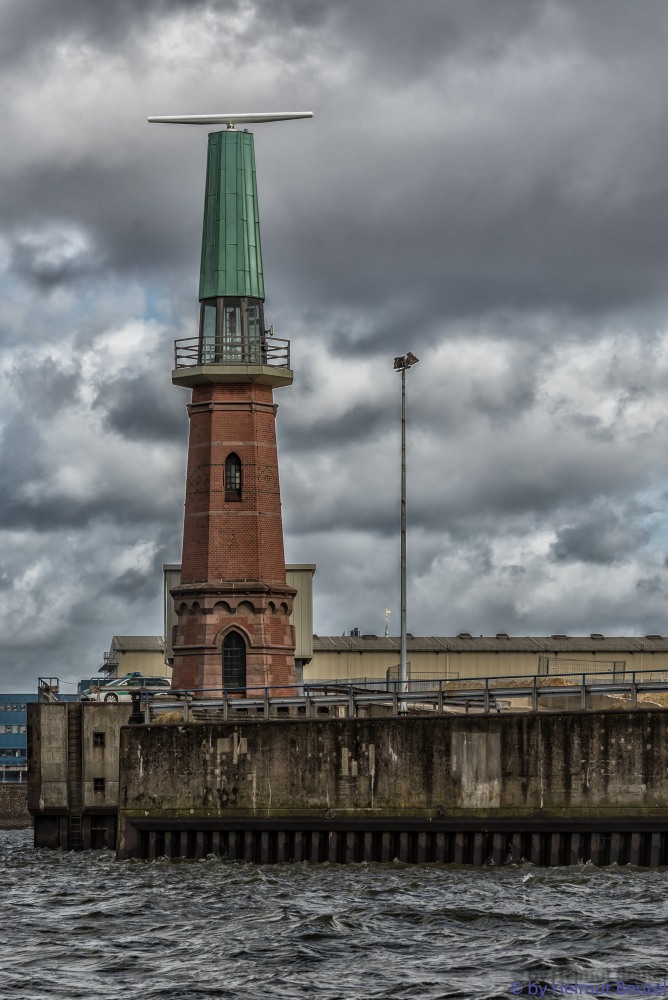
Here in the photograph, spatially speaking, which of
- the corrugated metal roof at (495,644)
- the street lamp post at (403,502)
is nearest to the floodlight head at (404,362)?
the street lamp post at (403,502)

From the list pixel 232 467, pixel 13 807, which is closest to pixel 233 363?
pixel 232 467

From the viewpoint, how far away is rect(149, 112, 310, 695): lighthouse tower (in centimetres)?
6341

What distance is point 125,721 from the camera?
58.6 metres

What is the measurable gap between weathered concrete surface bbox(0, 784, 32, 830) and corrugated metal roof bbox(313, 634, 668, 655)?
27.6 meters

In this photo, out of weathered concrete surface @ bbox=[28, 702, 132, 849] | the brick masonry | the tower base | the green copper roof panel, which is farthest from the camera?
the green copper roof panel

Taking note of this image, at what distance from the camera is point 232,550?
63.8 metres

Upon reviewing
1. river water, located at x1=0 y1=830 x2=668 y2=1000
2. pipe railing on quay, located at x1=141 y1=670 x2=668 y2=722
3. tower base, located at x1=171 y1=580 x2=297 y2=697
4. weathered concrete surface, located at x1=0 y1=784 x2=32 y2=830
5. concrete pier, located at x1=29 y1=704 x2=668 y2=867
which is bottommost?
weathered concrete surface, located at x1=0 y1=784 x2=32 y2=830

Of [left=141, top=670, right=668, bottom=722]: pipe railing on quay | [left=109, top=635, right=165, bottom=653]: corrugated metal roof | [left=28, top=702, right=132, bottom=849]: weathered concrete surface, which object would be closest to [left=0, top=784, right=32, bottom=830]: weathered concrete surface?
[left=109, top=635, right=165, bottom=653]: corrugated metal roof

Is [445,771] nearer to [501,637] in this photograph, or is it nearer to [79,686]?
[79,686]

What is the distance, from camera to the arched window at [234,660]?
2494 inches

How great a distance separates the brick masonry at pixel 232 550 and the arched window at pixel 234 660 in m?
0.28

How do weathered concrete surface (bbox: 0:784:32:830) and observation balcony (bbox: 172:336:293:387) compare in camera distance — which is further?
weathered concrete surface (bbox: 0:784:32:830)

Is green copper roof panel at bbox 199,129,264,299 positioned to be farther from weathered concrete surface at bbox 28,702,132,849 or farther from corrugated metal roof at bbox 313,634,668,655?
corrugated metal roof at bbox 313,634,668,655

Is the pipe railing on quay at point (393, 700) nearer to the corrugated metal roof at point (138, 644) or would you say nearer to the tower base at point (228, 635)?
the tower base at point (228, 635)
